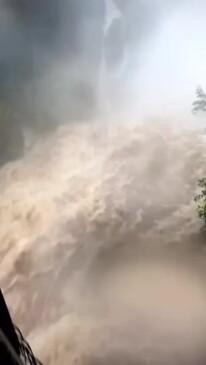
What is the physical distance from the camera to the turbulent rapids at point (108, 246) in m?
12.6

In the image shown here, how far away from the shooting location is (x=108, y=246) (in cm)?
1700

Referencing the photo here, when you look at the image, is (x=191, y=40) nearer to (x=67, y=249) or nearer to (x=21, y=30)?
(x=21, y=30)

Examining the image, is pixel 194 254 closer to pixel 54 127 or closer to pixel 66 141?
pixel 66 141

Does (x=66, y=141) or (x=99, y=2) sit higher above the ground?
(x=99, y=2)

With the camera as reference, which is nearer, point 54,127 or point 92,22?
point 54,127

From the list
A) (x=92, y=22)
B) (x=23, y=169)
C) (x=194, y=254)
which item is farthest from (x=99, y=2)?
(x=194, y=254)

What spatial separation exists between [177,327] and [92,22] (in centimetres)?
2213

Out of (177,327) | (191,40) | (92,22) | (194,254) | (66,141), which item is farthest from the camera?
(191,40)

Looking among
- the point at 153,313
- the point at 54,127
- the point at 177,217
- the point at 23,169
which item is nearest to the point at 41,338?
the point at 153,313

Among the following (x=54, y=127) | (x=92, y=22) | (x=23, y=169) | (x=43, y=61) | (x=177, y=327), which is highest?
(x=92, y=22)

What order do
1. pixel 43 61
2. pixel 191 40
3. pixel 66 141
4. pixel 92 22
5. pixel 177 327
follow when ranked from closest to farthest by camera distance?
pixel 177 327 < pixel 66 141 < pixel 43 61 < pixel 92 22 < pixel 191 40

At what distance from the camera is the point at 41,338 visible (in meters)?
13.0

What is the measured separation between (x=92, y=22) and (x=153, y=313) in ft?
70.3

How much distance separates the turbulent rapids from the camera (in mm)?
12555
